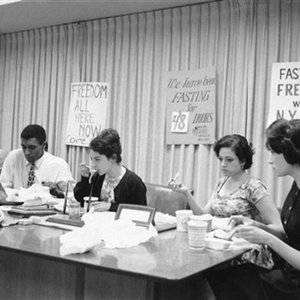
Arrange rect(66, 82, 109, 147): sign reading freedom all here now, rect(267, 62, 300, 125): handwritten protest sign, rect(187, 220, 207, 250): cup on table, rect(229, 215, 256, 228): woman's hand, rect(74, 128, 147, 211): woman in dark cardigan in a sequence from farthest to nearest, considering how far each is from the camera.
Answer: rect(66, 82, 109, 147): sign reading freedom all here now < rect(267, 62, 300, 125): handwritten protest sign < rect(74, 128, 147, 211): woman in dark cardigan < rect(229, 215, 256, 228): woman's hand < rect(187, 220, 207, 250): cup on table

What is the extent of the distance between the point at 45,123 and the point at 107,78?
85 centimetres

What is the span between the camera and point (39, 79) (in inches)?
181

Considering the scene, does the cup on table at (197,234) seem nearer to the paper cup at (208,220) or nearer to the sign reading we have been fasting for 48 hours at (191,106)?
the paper cup at (208,220)

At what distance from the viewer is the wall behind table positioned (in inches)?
129

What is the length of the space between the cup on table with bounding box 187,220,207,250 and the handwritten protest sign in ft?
5.32

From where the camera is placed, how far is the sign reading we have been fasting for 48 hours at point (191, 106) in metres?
3.52

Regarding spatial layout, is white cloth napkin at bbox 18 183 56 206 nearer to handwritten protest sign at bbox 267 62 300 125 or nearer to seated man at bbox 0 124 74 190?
seated man at bbox 0 124 74 190

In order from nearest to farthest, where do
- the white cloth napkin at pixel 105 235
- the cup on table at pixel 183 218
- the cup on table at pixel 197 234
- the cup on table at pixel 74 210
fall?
the white cloth napkin at pixel 105 235 < the cup on table at pixel 197 234 < the cup on table at pixel 183 218 < the cup on table at pixel 74 210

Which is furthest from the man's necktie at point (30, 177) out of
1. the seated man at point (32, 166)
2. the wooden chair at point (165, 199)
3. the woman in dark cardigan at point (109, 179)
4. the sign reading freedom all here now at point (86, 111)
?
the wooden chair at point (165, 199)

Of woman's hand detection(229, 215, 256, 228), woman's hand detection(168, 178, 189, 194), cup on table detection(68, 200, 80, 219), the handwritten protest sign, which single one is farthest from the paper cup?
the handwritten protest sign

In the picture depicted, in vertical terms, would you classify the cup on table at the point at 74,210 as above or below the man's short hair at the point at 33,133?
below

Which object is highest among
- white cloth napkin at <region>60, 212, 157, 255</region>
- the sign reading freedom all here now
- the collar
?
the sign reading freedom all here now

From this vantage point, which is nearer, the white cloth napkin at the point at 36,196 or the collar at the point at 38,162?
the white cloth napkin at the point at 36,196

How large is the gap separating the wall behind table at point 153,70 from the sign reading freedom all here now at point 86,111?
0.24ft
